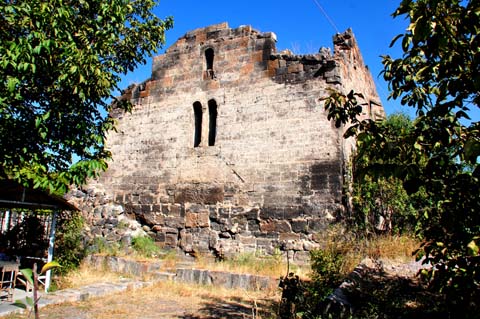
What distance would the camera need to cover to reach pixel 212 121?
484 inches

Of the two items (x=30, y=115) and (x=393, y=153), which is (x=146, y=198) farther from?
(x=393, y=153)

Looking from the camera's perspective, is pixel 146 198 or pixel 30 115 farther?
pixel 146 198

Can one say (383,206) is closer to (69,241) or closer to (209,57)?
(209,57)

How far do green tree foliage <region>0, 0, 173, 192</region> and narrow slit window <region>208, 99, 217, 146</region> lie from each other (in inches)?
181

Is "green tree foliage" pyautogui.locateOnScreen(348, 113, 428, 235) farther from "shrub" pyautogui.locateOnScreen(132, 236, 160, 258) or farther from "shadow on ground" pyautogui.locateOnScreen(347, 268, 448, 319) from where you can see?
"shrub" pyautogui.locateOnScreen(132, 236, 160, 258)

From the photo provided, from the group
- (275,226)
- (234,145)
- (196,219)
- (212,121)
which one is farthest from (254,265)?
(212,121)

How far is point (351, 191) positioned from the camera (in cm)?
1025

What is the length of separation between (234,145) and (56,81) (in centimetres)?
559

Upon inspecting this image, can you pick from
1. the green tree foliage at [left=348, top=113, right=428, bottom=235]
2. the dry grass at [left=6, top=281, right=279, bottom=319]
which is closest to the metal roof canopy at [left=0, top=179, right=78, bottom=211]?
the dry grass at [left=6, top=281, right=279, bottom=319]

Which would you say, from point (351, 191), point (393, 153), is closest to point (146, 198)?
point (351, 191)

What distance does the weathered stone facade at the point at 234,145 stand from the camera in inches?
408

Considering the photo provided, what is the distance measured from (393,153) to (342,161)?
→ 706 cm

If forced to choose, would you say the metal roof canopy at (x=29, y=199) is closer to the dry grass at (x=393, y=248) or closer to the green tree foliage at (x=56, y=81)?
the green tree foliage at (x=56, y=81)

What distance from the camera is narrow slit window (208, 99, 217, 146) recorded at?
12.1m
